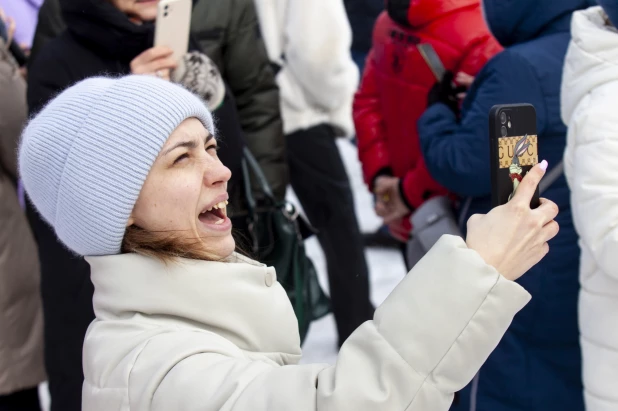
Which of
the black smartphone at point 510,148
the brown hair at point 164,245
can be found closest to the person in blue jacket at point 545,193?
the black smartphone at point 510,148

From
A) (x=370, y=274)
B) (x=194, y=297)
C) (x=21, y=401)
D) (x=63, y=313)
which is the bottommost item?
(x=370, y=274)

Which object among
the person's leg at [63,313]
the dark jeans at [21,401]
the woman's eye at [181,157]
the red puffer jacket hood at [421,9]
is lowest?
the dark jeans at [21,401]

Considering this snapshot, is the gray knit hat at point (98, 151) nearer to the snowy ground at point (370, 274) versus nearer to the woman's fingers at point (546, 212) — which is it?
the woman's fingers at point (546, 212)

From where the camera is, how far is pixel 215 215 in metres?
1.50

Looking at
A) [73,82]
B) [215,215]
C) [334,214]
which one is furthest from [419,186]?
[215,215]

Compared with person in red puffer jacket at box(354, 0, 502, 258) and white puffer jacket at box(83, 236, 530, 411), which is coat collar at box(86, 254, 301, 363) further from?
person in red puffer jacket at box(354, 0, 502, 258)

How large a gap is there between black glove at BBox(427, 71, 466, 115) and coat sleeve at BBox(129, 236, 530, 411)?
63.7 inches

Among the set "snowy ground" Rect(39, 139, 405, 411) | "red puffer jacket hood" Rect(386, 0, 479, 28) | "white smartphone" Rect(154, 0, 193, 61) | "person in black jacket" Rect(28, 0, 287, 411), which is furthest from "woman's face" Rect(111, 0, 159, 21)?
"snowy ground" Rect(39, 139, 405, 411)

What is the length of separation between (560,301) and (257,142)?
120 cm

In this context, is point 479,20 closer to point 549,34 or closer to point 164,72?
point 549,34

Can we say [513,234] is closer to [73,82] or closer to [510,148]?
[510,148]

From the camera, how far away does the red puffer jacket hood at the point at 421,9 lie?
9.05ft

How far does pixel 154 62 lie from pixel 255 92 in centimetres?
68

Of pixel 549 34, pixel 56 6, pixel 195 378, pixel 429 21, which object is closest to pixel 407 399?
pixel 195 378
